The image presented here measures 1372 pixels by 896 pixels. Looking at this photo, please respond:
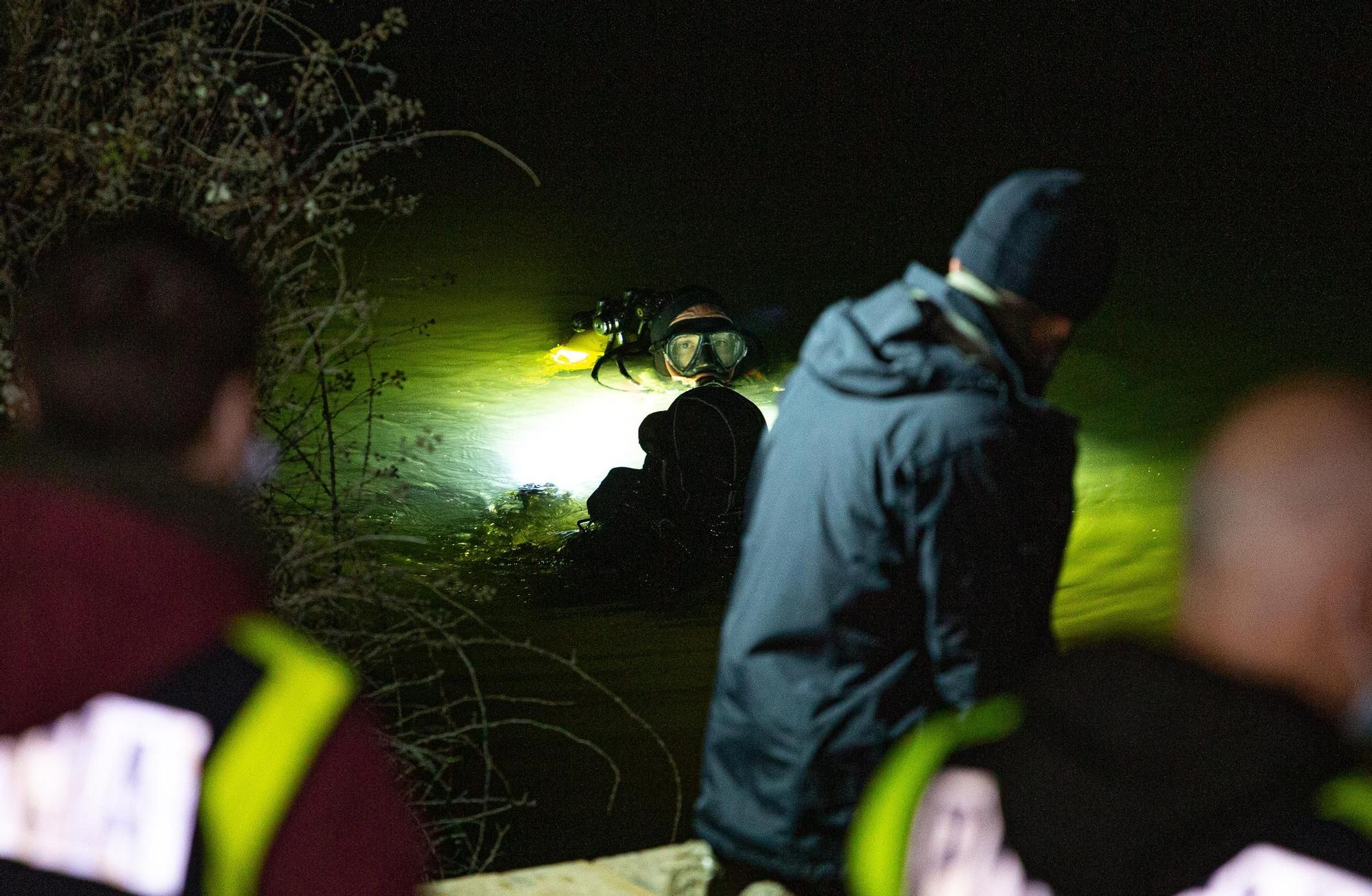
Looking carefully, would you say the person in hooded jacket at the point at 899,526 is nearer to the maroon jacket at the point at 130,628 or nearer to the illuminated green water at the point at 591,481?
the maroon jacket at the point at 130,628

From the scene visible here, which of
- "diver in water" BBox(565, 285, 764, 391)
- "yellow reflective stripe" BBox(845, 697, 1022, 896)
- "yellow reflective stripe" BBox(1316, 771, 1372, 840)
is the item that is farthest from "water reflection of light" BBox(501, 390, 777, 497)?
"yellow reflective stripe" BBox(1316, 771, 1372, 840)

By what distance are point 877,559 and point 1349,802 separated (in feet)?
4.02

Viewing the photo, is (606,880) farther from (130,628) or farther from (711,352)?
(711,352)

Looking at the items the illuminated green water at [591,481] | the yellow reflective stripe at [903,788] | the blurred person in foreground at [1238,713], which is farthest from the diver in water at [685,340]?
the blurred person in foreground at [1238,713]

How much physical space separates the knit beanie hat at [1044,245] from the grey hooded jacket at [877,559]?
0.09m

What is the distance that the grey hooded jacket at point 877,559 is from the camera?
7.77 feet

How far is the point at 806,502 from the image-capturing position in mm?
2482

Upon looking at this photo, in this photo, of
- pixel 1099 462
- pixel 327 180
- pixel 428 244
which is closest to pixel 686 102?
pixel 428 244

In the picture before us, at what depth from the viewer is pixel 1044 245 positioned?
2.52 metres

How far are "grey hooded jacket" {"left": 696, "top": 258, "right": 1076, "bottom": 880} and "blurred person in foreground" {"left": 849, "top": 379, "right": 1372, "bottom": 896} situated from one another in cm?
96

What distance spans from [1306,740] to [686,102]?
24.0m

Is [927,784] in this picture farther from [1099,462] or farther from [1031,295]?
[1099,462]

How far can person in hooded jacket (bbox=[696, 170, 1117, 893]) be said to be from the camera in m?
2.37

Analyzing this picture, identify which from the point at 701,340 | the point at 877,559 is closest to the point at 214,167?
the point at 877,559
